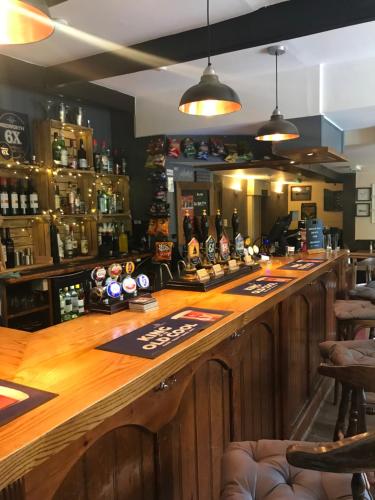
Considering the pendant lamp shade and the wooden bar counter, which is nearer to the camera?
the wooden bar counter

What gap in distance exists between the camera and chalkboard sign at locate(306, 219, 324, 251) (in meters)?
4.30

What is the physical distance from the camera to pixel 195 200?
578 centimetres

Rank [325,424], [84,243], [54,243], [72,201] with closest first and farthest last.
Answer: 1. [325,424]
2. [54,243]
3. [72,201]
4. [84,243]

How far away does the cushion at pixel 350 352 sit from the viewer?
2071 mm

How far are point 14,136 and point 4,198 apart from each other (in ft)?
2.20

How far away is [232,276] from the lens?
2668 millimetres

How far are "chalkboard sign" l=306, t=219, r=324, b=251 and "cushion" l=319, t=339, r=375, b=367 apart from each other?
6.68 feet

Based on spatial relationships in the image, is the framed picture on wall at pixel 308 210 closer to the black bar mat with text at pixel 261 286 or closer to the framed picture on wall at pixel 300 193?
the framed picture on wall at pixel 300 193

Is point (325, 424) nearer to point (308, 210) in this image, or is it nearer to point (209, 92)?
point (209, 92)

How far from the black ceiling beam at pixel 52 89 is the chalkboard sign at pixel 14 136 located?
1.01ft

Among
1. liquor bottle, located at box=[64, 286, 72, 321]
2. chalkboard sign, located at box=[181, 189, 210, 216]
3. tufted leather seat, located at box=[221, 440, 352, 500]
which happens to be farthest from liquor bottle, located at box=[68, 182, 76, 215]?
tufted leather seat, located at box=[221, 440, 352, 500]

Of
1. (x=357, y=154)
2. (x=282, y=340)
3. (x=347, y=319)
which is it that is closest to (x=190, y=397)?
(x=282, y=340)

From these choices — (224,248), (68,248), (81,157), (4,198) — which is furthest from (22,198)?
(224,248)

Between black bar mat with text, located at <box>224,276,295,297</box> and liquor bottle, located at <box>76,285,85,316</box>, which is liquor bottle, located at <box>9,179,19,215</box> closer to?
liquor bottle, located at <box>76,285,85,316</box>
